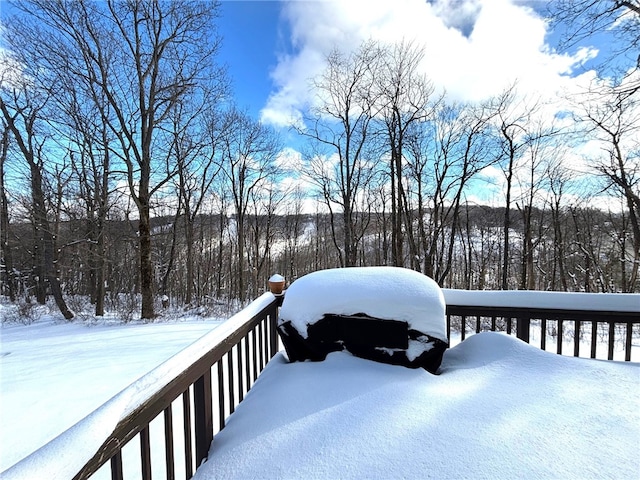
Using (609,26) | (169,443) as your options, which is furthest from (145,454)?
(609,26)

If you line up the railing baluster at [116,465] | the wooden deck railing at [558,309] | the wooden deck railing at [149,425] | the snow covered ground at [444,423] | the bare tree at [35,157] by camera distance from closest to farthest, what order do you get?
the wooden deck railing at [149,425], the railing baluster at [116,465], the snow covered ground at [444,423], the wooden deck railing at [558,309], the bare tree at [35,157]

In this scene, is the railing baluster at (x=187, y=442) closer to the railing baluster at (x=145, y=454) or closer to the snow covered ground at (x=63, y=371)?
the railing baluster at (x=145, y=454)

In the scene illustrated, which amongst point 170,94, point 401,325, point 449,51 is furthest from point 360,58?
point 401,325

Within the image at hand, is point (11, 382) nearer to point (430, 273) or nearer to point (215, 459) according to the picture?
point (215, 459)

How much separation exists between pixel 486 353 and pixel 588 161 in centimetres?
1078

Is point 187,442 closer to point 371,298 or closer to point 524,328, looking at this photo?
point 371,298

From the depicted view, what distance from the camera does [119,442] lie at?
0.90 meters

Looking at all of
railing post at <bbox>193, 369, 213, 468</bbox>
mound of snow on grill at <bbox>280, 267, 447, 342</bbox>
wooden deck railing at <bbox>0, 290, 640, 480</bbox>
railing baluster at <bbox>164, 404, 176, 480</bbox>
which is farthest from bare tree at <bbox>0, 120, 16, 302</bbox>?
Answer: railing baluster at <bbox>164, 404, 176, 480</bbox>

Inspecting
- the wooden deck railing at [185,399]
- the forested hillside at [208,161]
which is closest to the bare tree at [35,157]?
the forested hillside at [208,161]

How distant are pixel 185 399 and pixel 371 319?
1.33 m

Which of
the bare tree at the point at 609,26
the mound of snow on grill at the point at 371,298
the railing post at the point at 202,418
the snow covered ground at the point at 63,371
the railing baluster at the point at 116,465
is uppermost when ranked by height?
the bare tree at the point at 609,26

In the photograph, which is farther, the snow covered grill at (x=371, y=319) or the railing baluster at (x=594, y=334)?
the railing baluster at (x=594, y=334)

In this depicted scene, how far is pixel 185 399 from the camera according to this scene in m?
1.40

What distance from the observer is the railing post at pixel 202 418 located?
1.55 meters
